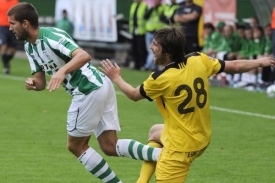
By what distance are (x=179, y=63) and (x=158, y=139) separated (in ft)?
3.41

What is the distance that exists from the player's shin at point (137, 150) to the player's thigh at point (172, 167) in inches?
23.3

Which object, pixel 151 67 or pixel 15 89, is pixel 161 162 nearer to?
pixel 15 89

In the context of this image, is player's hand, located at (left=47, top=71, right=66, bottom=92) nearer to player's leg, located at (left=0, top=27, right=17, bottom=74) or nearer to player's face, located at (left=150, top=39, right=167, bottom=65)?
player's face, located at (left=150, top=39, right=167, bottom=65)

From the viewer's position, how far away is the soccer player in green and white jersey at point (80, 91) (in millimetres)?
7508

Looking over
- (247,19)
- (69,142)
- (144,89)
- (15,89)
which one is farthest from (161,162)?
(247,19)

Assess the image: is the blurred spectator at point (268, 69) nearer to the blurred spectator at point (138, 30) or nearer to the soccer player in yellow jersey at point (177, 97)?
the blurred spectator at point (138, 30)

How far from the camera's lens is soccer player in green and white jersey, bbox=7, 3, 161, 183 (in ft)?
24.6

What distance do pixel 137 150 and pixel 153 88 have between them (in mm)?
1065

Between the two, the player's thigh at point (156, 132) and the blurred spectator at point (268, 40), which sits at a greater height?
the player's thigh at point (156, 132)

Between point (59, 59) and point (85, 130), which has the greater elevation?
point (59, 59)

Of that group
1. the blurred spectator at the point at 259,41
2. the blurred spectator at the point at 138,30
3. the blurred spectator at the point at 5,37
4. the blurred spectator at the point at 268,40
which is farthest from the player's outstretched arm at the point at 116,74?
the blurred spectator at the point at 138,30

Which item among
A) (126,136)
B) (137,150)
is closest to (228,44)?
(126,136)

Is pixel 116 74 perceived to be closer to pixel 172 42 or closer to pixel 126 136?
pixel 172 42

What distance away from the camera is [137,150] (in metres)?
7.64
